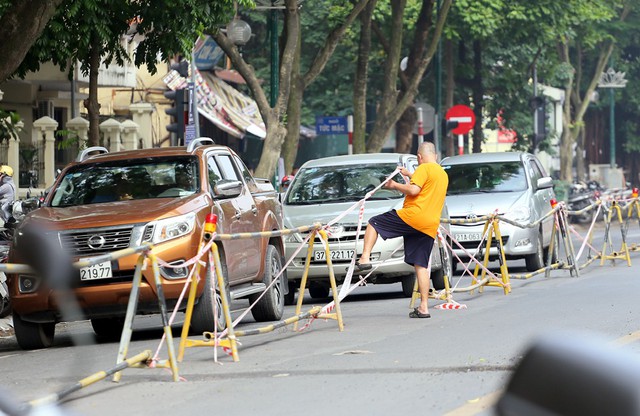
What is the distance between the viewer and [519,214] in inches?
763

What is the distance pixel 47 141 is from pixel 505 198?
10.7 m

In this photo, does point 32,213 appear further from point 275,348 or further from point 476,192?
point 476,192

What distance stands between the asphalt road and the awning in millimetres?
23281

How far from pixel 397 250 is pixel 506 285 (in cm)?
155

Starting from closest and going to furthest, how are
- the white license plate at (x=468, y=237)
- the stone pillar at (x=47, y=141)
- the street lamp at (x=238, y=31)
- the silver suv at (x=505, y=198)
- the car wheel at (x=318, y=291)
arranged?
the car wheel at (x=318, y=291) → the white license plate at (x=468, y=237) → the silver suv at (x=505, y=198) → the street lamp at (x=238, y=31) → the stone pillar at (x=47, y=141)

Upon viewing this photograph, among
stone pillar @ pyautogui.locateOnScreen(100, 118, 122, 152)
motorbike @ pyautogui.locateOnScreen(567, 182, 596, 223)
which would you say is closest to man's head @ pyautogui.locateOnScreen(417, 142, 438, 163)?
stone pillar @ pyautogui.locateOnScreen(100, 118, 122, 152)

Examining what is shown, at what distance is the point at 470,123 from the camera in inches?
1362

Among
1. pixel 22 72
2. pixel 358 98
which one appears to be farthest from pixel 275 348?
pixel 358 98

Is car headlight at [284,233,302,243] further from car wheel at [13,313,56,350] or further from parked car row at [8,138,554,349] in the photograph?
car wheel at [13,313,56,350]

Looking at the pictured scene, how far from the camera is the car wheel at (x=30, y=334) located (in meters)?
11.6

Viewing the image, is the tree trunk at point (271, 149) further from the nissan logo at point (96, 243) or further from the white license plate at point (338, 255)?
the nissan logo at point (96, 243)

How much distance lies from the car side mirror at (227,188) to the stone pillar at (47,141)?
1456 cm

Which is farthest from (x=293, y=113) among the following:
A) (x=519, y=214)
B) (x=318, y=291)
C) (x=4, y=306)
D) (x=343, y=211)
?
(x=4, y=306)

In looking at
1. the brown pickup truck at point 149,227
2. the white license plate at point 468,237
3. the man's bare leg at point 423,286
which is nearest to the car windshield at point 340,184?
the brown pickup truck at point 149,227
